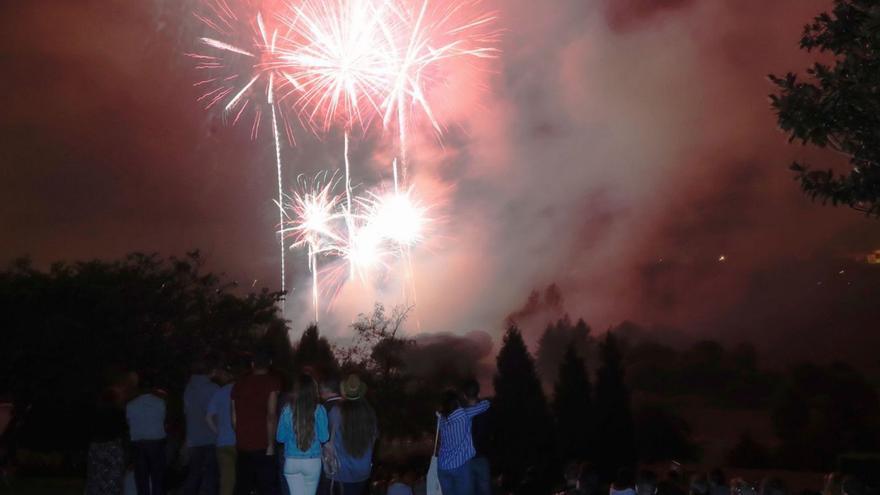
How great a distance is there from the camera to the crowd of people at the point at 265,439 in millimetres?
8930

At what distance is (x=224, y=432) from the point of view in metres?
10.1

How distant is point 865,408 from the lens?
54188 mm

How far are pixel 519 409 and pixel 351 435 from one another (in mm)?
47010

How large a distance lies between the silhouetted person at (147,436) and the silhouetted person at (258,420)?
98 centimetres

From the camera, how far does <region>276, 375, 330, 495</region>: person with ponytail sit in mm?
8797

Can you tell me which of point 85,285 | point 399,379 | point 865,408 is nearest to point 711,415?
point 865,408

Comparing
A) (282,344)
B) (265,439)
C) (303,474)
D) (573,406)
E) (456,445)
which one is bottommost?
(303,474)

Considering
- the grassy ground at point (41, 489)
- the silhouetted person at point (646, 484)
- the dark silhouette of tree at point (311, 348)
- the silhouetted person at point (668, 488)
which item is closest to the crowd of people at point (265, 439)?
the silhouetted person at point (646, 484)

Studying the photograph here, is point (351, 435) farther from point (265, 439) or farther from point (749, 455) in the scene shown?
point (749, 455)

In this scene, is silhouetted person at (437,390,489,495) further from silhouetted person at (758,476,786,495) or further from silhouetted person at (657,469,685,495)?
silhouetted person at (758,476,786,495)

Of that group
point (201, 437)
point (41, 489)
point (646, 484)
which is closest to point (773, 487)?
point (646, 484)

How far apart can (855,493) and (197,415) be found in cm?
695

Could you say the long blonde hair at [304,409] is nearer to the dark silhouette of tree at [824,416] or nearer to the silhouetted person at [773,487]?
the silhouetted person at [773,487]

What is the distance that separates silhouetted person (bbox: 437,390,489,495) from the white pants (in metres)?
1.33
